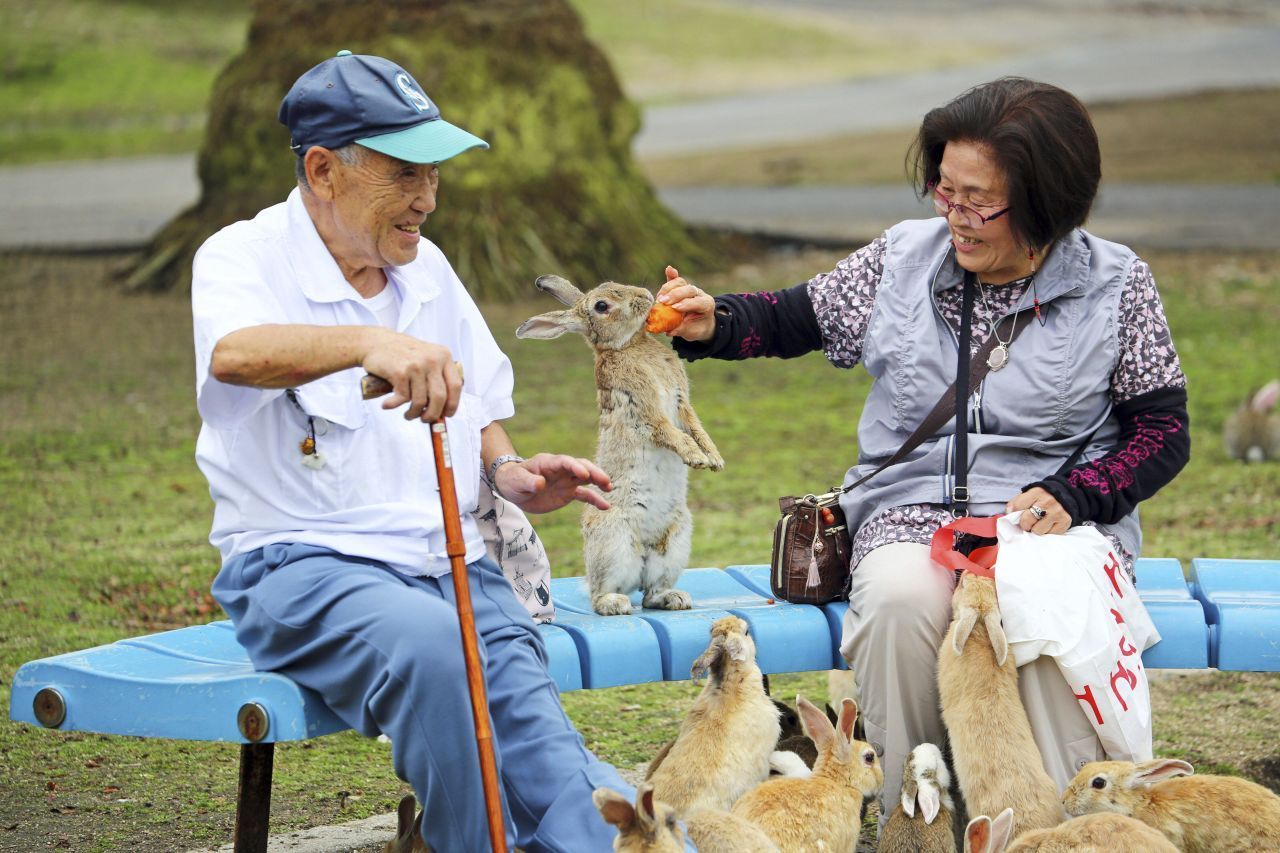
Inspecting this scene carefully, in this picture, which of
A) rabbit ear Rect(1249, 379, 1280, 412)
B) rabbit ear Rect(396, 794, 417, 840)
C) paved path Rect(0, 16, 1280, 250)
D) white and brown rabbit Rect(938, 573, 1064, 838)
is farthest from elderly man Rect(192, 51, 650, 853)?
paved path Rect(0, 16, 1280, 250)

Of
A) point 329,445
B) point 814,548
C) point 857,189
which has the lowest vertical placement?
point 814,548

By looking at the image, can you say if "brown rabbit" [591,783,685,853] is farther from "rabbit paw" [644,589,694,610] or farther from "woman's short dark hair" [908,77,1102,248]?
"woman's short dark hair" [908,77,1102,248]

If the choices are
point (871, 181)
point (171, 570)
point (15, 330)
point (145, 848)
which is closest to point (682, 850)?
point (145, 848)

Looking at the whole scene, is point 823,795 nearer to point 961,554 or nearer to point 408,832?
point 961,554

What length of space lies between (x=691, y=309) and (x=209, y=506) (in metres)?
3.96

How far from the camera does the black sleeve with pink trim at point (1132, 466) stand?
4035 millimetres

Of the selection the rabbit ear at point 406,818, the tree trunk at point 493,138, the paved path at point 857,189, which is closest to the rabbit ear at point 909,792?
the rabbit ear at point 406,818

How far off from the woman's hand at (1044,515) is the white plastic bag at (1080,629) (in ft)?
0.14

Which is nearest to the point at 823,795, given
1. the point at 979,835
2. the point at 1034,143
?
the point at 979,835

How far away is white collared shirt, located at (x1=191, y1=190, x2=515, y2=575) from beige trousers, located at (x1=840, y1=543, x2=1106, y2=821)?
1035 mm

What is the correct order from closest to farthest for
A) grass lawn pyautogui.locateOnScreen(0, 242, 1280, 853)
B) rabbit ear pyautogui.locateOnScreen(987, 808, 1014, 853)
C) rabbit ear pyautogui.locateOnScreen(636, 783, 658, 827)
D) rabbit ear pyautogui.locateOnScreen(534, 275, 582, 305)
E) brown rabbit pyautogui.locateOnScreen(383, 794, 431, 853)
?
rabbit ear pyautogui.locateOnScreen(636, 783, 658, 827) < rabbit ear pyautogui.locateOnScreen(987, 808, 1014, 853) < brown rabbit pyautogui.locateOnScreen(383, 794, 431, 853) < rabbit ear pyautogui.locateOnScreen(534, 275, 582, 305) < grass lawn pyautogui.locateOnScreen(0, 242, 1280, 853)

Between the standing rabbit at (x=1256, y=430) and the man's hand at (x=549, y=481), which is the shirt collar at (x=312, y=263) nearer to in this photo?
the man's hand at (x=549, y=481)

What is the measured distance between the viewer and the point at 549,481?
151 inches

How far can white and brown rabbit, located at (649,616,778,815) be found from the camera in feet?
12.6
